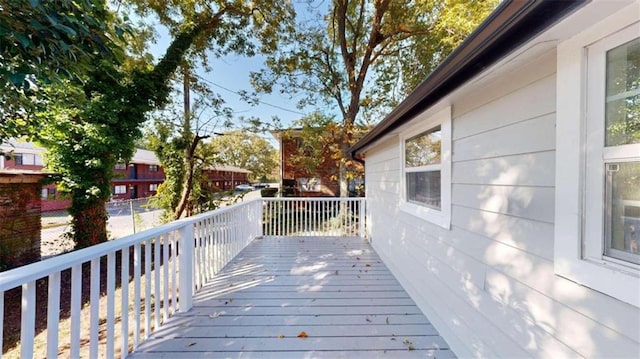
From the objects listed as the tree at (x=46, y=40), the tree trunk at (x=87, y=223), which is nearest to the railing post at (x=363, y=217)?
the tree at (x=46, y=40)

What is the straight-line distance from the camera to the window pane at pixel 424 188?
97.2 inches

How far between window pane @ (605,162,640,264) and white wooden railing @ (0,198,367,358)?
2.54 m

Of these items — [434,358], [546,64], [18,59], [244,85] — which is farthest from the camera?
[244,85]

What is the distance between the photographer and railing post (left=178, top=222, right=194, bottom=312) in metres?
2.57

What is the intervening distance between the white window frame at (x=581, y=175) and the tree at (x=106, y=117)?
19.8ft

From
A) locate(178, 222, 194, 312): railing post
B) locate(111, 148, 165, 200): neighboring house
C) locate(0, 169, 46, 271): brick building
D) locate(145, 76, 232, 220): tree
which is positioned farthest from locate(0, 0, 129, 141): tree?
locate(111, 148, 165, 200): neighboring house

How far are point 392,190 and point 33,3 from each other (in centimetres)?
393

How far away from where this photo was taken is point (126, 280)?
1896 mm

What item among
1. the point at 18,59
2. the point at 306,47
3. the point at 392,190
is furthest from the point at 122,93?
the point at 392,190

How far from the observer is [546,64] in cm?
126

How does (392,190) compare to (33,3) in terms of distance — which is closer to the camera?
(33,3)

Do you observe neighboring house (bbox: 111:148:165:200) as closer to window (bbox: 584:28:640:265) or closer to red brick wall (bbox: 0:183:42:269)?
red brick wall (bbox: 0:183:42:269)

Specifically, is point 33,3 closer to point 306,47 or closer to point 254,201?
point 254,201

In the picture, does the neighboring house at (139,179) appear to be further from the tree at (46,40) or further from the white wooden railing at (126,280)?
the tree at (46,40)
